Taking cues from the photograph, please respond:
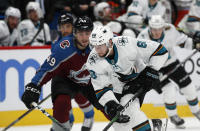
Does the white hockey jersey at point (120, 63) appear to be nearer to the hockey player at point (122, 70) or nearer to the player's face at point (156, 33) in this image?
the hockey player at point (122, 70)

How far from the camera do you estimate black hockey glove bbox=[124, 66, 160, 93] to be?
3633 mm

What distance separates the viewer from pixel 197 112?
5.34 meters

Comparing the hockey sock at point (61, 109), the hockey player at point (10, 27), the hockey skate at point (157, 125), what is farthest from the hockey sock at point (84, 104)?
the hockey player at point (10, 27)

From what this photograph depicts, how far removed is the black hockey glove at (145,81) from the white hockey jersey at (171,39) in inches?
64.4

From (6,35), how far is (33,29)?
405mm

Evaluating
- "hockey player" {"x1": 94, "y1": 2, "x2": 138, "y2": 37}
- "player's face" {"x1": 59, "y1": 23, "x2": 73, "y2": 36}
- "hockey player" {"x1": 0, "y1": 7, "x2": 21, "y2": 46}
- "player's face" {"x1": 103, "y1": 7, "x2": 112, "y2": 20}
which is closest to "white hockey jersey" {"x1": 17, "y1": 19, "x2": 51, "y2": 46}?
"hockey player" {"x1": 0, "y1": 7, "x2": 21, "y2": 46}

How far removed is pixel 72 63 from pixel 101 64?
661 millimetres

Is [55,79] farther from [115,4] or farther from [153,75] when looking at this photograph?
[115,4]

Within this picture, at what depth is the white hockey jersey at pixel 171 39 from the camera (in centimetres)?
534

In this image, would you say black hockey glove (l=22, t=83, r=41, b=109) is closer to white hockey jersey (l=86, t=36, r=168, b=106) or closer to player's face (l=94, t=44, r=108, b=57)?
white hockey jersey (l=86, t=36, r=168, b=106)

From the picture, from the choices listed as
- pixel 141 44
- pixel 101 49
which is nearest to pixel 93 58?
pixel 101 49

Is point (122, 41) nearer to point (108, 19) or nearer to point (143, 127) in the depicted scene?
point (143, 127)

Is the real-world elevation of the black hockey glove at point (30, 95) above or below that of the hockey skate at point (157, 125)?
above

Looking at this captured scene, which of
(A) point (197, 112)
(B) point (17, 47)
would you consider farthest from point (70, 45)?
(A) point (197, 112)
